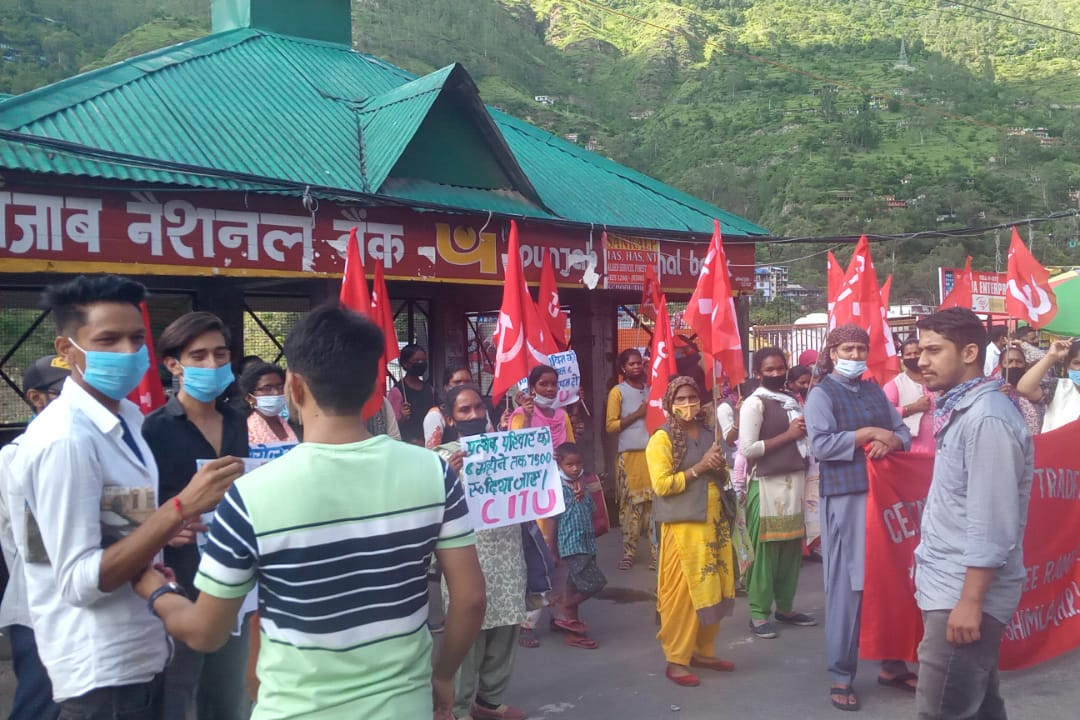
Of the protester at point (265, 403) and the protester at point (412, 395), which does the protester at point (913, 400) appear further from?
the protester at point (265, 403)

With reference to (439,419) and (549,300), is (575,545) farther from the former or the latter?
(549,300)

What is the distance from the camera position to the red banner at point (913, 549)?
4.79m

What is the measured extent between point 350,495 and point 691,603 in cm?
352

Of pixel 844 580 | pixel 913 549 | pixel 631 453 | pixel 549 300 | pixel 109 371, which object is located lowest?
pixel 844 580

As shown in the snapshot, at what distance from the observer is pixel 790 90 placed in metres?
84.2

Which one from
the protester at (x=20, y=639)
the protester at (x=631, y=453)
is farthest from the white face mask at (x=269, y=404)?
the protester at (x=631, y=453)

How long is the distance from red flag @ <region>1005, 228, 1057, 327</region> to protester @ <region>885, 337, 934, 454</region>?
8.47ft

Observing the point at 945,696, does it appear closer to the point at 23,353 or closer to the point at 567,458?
the point at 567,458

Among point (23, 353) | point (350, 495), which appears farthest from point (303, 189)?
point (350, 495)

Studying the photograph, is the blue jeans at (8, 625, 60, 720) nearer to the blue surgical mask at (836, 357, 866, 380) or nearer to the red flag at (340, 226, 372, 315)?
the red flag at (340, 226, 372, 315)

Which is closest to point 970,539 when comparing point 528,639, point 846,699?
point 846,699

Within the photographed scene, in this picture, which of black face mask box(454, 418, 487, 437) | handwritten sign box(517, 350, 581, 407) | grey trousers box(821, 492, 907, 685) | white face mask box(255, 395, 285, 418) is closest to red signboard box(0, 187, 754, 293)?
handwritten sign box(517, 350, 581, 407)

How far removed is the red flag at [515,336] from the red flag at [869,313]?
8.39 feet

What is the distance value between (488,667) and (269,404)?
5.56ft
